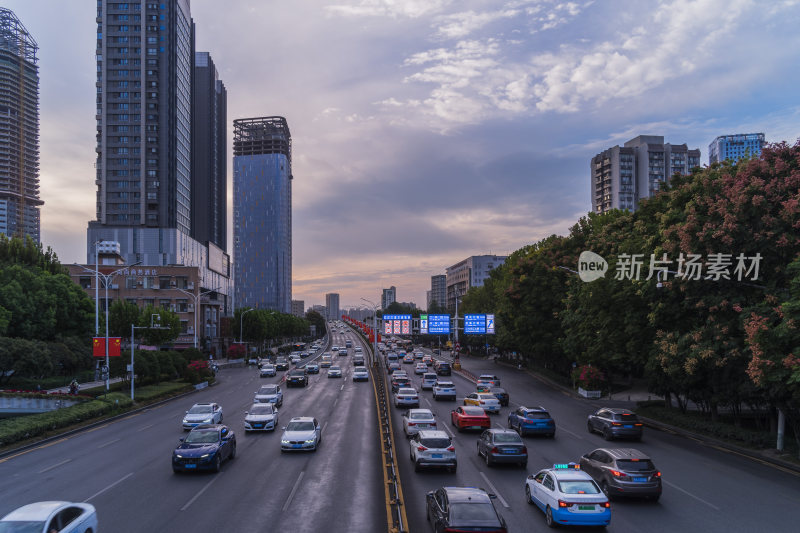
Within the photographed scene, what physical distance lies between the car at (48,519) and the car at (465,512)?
7799 millimetres

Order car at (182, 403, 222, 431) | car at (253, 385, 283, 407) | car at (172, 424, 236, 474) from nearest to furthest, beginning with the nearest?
car at (172, 424, 236, 474), car at (182, 403, 222, 431), car at (253, 385, 283, 407)

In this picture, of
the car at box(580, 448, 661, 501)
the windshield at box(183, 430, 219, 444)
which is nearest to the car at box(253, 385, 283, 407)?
the windshield at box(183, 430, 219, 444)

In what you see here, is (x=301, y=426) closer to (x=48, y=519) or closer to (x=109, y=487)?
(x=109, y=487)

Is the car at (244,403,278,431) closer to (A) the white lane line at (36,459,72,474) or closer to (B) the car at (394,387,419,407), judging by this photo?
(A) the white lane line at (36,459,72,474)

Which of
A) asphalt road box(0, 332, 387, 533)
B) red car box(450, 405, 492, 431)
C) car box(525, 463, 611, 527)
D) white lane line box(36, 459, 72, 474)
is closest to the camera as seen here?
car box(525, 463, 611, 527)

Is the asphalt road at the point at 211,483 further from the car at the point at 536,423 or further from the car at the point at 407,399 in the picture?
the car at the point at 536,423

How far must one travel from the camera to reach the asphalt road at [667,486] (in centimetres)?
1516

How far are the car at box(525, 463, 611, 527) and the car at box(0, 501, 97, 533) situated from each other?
36.4 feet

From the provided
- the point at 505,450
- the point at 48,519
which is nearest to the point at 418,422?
the point at 505,450

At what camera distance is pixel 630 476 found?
1689 cm

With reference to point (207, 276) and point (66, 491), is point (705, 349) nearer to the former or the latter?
point (66, 491)

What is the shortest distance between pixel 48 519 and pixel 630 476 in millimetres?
14937

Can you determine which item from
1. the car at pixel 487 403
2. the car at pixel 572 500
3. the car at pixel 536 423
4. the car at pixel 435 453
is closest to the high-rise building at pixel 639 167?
the car at pixel 487 403

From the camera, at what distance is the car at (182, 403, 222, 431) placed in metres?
30.8
